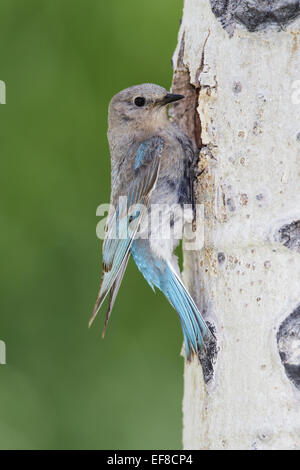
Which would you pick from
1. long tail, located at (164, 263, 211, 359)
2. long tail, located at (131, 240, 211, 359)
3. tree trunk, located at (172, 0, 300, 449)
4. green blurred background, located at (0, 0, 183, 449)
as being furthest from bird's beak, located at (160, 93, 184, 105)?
green blurred background, located at (0, 0, 183, 449)

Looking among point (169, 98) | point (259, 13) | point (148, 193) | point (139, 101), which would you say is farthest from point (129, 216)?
point (259, 13)

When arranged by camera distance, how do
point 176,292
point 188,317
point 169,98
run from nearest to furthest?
point 188,317 → point 176,292 → point 169,98

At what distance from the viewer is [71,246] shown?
448 cm

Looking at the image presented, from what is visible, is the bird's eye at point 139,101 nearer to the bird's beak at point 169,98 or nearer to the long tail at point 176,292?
the bird's beak at point 169,98

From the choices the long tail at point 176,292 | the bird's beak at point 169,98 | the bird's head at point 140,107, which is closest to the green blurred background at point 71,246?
the bird's head at point 140,107

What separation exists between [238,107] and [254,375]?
0.83 m

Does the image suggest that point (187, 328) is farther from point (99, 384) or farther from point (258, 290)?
point (99, 384)

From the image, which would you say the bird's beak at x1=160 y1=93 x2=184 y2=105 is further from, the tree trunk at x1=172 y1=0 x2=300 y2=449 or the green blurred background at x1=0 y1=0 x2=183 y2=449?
the green blurred background at x1=0 y1=0 x2=183 y2=449

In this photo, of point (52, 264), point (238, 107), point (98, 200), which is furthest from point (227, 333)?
point (52, 264)

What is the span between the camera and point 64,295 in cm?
447

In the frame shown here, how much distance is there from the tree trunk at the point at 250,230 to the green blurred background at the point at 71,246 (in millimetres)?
1755

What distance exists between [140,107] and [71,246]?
1.35m

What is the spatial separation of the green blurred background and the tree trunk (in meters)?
1.76

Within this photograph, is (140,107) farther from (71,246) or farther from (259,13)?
(71,246)
